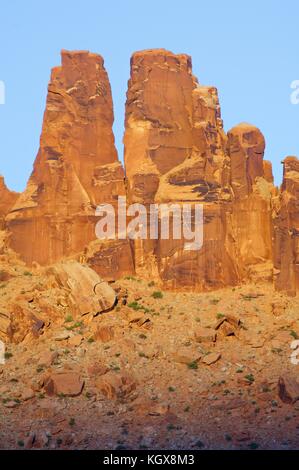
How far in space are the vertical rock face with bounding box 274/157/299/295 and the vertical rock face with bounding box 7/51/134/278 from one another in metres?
13.0

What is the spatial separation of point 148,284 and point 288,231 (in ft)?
36.8

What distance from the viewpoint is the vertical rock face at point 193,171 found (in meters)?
67.1

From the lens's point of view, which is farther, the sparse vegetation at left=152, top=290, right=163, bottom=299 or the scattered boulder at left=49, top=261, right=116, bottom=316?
the sparse vegetation at left=152, top=290, right=163, bottom=299

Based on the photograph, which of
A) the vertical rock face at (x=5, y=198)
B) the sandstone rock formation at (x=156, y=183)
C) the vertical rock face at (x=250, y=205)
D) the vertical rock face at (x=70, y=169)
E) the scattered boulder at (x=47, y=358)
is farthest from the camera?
the vertical rock face at (x=5, y=198)

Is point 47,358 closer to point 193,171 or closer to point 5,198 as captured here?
point 193,171

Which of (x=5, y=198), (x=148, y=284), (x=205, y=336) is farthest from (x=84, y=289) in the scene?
(x=5, y=198)

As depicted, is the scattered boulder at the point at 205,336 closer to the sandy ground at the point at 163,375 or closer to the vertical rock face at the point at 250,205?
the sandy ground at the point at 163,375

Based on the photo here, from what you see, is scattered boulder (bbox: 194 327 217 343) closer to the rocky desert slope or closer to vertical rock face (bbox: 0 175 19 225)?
the rocky desert slope

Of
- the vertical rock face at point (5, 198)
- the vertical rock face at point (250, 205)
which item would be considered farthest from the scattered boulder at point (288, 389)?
the vertical rock face at point (5, 198)

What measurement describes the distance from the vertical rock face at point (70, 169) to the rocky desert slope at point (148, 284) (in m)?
0.12

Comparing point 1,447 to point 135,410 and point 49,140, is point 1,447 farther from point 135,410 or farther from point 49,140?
point 49,140

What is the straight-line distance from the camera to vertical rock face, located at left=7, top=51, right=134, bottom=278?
69875mm

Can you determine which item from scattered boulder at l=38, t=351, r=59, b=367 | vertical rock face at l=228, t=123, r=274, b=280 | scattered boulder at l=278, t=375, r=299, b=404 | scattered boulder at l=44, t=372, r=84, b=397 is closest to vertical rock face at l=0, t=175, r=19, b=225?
vertical rock face at l=228, t=123, r=274, b=280
